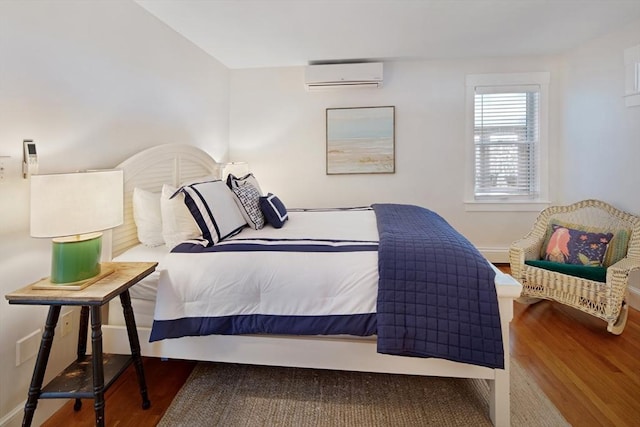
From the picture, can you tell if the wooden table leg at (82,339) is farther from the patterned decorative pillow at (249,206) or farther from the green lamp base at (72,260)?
the patterned decorative pillow at (249,206)

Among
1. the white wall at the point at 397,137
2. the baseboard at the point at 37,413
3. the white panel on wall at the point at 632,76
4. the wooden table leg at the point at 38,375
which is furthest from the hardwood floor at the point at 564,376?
the white panel on wall at the point at 632,76

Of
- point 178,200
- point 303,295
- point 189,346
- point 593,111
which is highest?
point 593,111

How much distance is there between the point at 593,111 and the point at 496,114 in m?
0.91

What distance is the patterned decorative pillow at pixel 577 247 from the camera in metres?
2.69

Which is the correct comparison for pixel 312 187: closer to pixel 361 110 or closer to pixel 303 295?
pixel 361 110

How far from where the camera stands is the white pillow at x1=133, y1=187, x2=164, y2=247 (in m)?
2.15

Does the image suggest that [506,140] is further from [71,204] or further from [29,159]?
[29,159]

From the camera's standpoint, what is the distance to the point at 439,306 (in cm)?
151

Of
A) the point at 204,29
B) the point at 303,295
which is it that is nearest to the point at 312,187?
the point at 204,29

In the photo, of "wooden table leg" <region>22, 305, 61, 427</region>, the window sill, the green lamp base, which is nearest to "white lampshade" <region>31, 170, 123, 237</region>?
the green lamp base

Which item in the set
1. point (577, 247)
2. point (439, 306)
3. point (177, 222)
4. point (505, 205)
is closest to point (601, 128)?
point (505, 205)

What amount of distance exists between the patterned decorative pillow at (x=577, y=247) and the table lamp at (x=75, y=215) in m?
3.23

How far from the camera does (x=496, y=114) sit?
394 centimetres

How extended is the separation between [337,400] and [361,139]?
3036 millimetres
